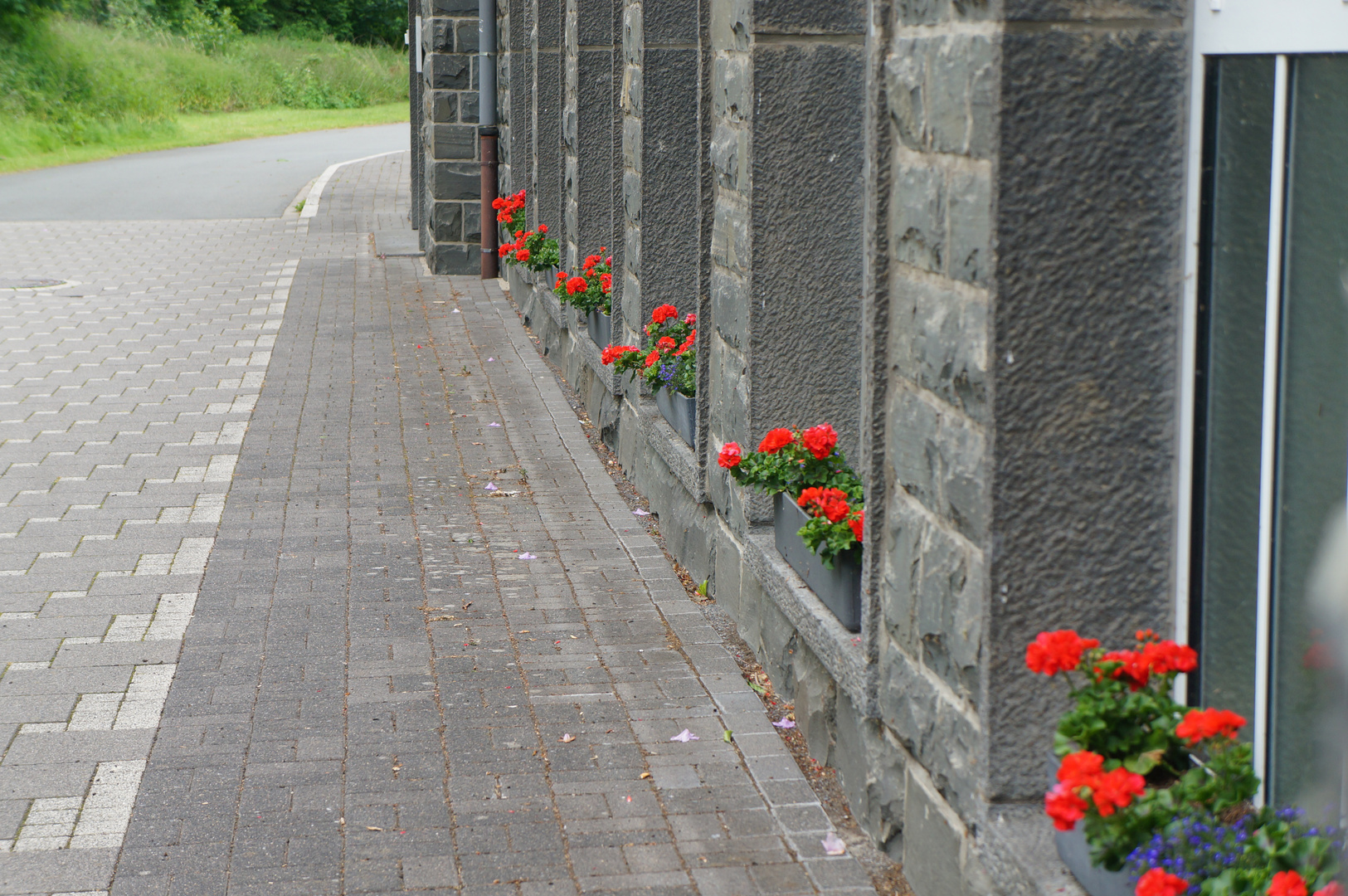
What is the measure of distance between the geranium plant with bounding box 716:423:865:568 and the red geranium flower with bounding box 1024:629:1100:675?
1364 mm

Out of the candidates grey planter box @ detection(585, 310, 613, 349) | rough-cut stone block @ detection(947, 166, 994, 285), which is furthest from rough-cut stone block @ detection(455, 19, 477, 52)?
rough-cut stone block @ detection(947, 166, 994, 285)

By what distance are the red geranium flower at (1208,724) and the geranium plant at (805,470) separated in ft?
5.40

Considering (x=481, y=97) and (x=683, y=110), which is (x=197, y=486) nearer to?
(x=683, y=110)

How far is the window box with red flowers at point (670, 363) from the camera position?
19.5 feet

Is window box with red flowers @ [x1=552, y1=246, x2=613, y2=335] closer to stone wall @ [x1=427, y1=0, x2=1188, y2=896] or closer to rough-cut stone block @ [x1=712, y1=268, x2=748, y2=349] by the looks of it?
rough-cut stone block @ [x1=712, y1=268, x2=748, y2=349]

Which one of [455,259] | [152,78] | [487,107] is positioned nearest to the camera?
[487,107]

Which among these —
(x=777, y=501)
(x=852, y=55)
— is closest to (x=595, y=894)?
(x=777, y=501)

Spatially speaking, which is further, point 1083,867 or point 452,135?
point 452,135

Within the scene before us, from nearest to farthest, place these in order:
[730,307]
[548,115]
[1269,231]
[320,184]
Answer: [1269,231], [730,307], [548,115], [320,184]

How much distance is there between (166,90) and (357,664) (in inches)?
1466

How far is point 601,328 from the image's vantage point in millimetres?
8016

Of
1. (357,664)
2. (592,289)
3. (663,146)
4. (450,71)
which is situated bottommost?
(357,664)

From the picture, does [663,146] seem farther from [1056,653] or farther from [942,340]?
[1056,653]

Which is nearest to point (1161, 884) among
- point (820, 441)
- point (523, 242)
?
point (820, 441)
